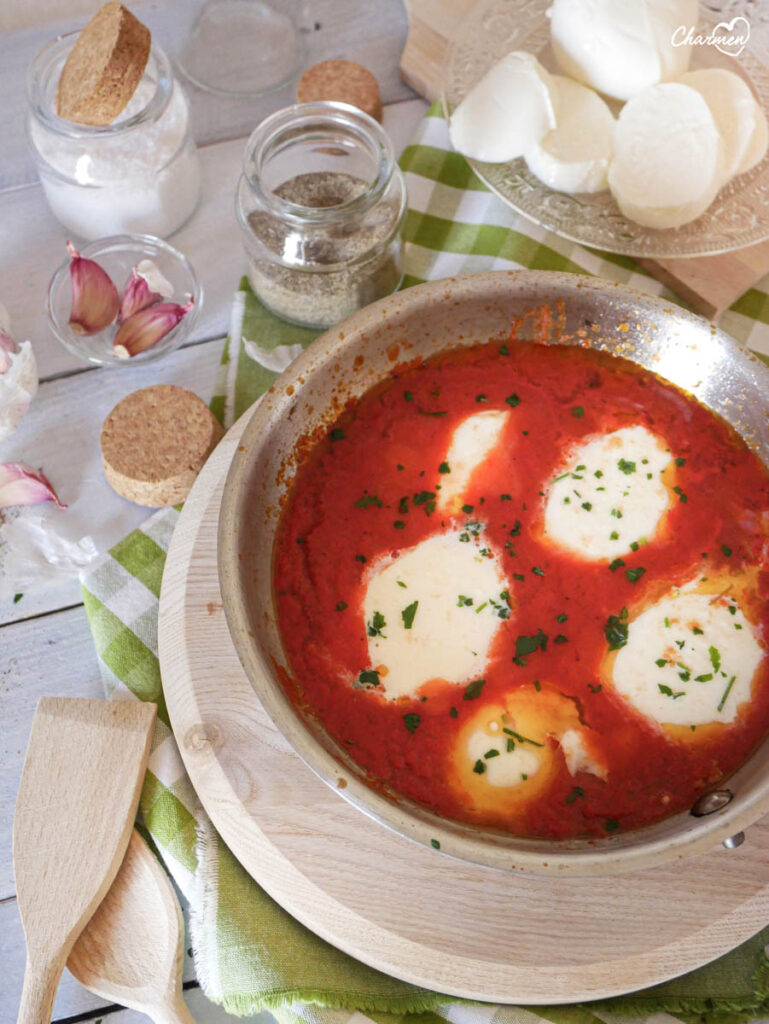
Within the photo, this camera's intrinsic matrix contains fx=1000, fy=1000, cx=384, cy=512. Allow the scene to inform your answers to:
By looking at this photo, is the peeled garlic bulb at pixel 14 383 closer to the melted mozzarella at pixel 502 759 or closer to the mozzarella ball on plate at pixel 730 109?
the melted mozzarella at pixel 502 759

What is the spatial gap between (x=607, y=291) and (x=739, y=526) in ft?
1.79

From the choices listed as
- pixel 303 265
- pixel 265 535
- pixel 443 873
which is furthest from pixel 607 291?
pixel 443 873

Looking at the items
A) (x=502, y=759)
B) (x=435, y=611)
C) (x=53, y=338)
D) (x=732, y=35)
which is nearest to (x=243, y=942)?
(x=502, y=759)

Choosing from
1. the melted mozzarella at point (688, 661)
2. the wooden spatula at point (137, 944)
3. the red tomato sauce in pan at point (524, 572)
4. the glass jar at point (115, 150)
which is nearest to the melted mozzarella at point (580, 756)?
the red tomato sauce in pan at point (524, 572)

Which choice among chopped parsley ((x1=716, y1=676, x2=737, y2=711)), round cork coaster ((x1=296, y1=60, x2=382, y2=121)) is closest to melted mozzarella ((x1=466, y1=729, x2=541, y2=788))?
chopped parsley ((x1=716, y1=676, x2=737, y2=711))

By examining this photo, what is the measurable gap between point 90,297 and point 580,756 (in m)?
1.49

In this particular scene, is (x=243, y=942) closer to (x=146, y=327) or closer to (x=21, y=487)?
(x=21, y=487)

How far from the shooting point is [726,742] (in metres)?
1.85

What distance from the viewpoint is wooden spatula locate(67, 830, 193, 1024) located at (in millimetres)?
1779

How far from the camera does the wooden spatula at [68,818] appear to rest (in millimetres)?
1761

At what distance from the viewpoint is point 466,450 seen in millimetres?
2076

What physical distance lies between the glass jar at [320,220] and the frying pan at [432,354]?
257 millimetres

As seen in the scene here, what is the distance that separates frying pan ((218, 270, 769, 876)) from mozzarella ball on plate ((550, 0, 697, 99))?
557 millimetres

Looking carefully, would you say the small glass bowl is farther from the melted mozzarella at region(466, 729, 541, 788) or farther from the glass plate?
the melted mozzarella at region(466, 729, 541, 788)
